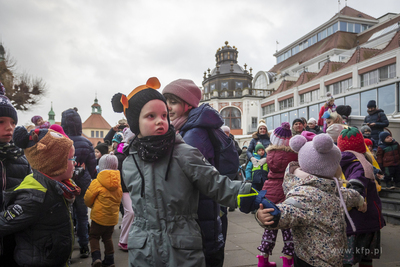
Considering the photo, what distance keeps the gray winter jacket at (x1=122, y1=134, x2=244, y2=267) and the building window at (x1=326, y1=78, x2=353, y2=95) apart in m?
25.2

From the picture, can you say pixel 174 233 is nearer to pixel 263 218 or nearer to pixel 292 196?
pixel 263 218

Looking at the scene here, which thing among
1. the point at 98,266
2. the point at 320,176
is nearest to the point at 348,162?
the point at 320,176

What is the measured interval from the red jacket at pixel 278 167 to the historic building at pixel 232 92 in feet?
115

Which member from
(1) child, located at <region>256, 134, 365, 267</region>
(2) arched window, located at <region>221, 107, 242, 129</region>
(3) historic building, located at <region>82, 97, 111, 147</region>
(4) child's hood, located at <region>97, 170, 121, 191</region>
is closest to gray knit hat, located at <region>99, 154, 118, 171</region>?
(4) child's hood, located at <region>97, 170, 121, 191</region>

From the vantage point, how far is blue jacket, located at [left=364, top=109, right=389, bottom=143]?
301 inches

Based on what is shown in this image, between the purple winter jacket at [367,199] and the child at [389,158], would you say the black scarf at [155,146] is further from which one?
the child at [389,158]

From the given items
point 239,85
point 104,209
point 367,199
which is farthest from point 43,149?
point 239,85

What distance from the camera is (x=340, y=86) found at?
24.7m

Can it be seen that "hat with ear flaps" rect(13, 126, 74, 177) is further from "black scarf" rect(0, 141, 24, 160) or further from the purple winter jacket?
the purple winter jacket

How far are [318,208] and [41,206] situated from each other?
2103 mm

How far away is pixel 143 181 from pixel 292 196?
118 cm

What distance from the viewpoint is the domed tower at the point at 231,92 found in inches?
1563

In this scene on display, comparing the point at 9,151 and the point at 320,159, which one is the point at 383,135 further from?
the point at 9,151

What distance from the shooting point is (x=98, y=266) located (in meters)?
3.43
